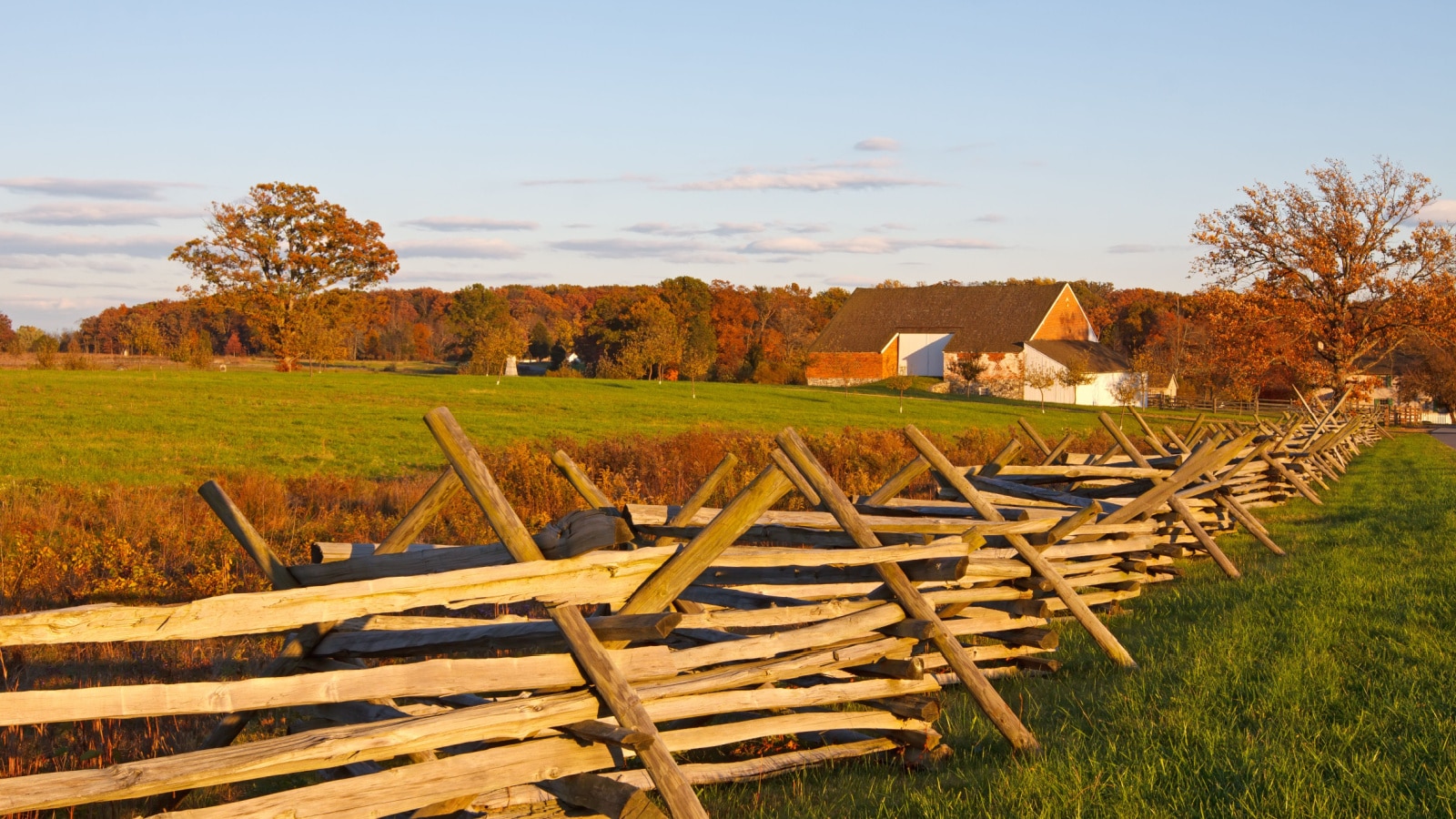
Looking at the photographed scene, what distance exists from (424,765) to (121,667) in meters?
3.98

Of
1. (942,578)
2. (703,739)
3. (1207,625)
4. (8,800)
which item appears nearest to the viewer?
(8,800)

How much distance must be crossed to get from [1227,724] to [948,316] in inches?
2643

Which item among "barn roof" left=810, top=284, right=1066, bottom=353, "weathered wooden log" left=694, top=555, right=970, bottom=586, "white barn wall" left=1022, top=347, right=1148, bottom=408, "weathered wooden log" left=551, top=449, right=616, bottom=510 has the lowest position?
"white barn wall" left=1022, top=347, right=1148, bottom=408

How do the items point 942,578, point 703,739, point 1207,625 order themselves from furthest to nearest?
point 1207,625 → point 942,578 → point 703,739

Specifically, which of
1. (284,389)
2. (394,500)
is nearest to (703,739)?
(394,500)

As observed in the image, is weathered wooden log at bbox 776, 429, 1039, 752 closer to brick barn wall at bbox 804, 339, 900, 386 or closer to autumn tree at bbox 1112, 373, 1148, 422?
autumn tree at bbox 1112, 373, 1148, 422

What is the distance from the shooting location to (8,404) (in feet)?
86.1

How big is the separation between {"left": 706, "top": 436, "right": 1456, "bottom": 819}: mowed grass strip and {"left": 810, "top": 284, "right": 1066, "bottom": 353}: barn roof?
2318 inches

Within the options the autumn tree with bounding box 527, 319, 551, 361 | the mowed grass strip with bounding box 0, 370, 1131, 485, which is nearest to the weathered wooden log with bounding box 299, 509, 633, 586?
the mowed grass strip with bounding box 0, 370, 1131, 485

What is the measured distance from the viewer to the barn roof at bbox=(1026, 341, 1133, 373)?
6166 centimetres

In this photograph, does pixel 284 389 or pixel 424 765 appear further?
pixel 284 389

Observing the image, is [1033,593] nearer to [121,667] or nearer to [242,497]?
[121,667]

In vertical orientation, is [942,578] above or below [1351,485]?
above

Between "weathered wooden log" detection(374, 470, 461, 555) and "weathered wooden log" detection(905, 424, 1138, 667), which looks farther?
"weathered wooden log" detection(905, 424, 1138, 667)
